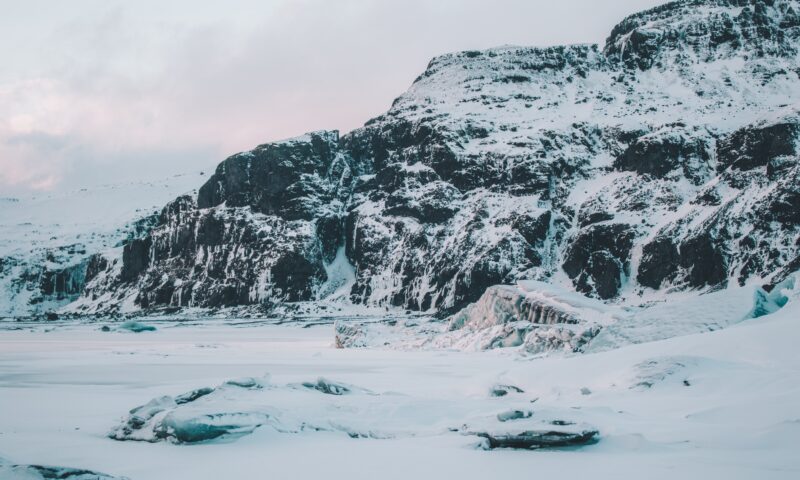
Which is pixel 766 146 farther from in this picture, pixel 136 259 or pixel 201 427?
pixel 136 259

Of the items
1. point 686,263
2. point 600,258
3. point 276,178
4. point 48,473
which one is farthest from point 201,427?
point 276,178

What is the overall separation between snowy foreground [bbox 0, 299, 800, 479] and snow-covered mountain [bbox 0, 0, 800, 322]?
6630cm

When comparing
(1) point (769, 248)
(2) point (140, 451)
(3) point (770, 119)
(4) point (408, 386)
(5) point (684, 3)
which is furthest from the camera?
(5) point (684, 3)

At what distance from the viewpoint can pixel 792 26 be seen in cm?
11869

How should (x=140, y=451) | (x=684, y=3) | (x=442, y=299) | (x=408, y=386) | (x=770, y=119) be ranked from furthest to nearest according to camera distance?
(x=684, y=3)
(x=442, y=299)
(x=770, y=119)
(x=408, y=386)
(x=140, y=451)

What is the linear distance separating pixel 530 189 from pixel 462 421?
3720 inches

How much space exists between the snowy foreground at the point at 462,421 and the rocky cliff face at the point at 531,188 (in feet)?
194

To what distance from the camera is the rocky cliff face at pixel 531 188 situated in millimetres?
81438

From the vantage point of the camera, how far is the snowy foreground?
24.0 ft

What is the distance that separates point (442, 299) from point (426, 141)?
35391mm

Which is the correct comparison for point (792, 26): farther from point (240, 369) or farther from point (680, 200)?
point (240, 369)

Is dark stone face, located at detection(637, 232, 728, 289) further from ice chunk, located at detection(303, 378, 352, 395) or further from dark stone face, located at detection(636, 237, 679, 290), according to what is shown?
ice chunk, located at detection(303, 378, 352, 395)

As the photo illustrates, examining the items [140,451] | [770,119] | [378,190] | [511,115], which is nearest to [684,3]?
[511,115]

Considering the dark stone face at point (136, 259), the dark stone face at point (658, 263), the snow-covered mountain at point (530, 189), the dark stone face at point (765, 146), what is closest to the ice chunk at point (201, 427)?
the snow-covered mountain at point (530, 189)
